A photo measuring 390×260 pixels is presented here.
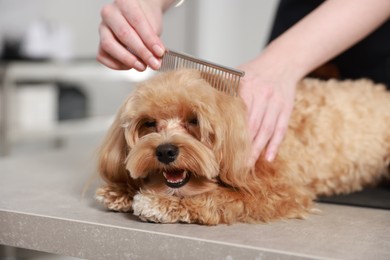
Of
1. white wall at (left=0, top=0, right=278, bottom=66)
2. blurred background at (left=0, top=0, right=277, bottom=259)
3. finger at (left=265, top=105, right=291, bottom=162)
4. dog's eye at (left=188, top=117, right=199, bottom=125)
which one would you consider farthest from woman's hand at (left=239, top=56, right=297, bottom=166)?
white wall at (left=0, top=0, right=278, bottom=66)

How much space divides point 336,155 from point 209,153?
444mm

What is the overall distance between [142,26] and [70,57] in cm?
284

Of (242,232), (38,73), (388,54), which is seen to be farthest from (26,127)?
(242,232)

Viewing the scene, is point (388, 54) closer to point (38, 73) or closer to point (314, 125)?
point (314, 125)

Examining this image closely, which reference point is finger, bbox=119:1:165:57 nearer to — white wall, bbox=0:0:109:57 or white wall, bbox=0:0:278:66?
white wall, bbox=0:0:109:57

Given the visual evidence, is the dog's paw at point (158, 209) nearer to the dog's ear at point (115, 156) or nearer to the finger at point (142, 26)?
the dog's ear at point (115, 156)

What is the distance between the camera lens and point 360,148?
4.59 feet

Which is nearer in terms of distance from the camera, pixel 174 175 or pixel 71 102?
pixel 174 175

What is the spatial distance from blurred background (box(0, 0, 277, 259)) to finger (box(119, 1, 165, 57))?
57.2 inches

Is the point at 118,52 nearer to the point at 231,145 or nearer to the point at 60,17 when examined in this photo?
the point at 231,145

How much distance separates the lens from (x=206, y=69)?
3.78 feet

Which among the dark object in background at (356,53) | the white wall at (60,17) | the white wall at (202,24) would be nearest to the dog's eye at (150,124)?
the dark object in background at (356,53)

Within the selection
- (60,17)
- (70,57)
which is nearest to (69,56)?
(70,57)

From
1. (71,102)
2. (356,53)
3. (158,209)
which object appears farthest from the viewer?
(71,102)
